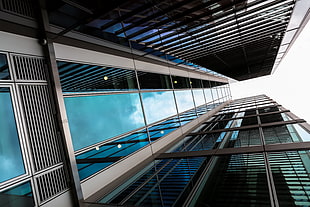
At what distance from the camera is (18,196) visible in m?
3.39

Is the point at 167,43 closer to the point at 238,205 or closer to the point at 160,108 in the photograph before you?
the point at 160,108

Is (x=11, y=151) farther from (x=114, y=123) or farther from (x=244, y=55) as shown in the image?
(x=244, y=55)

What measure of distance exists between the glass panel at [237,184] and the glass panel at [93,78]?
3.77 m

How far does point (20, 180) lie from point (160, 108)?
6.40 metres

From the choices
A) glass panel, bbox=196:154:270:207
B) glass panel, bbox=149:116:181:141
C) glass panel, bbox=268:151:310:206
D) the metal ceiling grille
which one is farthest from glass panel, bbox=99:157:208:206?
the metal ceiling grille

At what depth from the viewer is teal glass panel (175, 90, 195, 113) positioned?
11.4 m

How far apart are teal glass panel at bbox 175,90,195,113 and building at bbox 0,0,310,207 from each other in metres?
3.25

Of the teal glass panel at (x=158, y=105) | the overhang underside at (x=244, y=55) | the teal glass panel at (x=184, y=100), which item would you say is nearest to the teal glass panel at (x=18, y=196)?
the teal glass panel at (x=158, y=105)

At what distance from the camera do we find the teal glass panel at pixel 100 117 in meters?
4.76

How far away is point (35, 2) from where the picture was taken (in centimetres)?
415

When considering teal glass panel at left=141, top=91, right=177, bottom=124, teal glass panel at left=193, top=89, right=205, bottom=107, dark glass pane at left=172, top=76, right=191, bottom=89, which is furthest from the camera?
teal glass panel at left=193, top=89, right=205, bottom=107

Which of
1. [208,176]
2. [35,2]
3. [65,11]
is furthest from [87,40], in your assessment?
[208,176]

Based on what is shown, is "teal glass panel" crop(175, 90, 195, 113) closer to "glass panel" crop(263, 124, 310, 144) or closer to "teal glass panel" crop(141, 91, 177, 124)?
"teal glass panel" crop(141, 91, 177, 124)

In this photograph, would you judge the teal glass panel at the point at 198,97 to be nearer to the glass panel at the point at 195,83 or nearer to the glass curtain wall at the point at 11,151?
the glass panel at the point at 195,83
